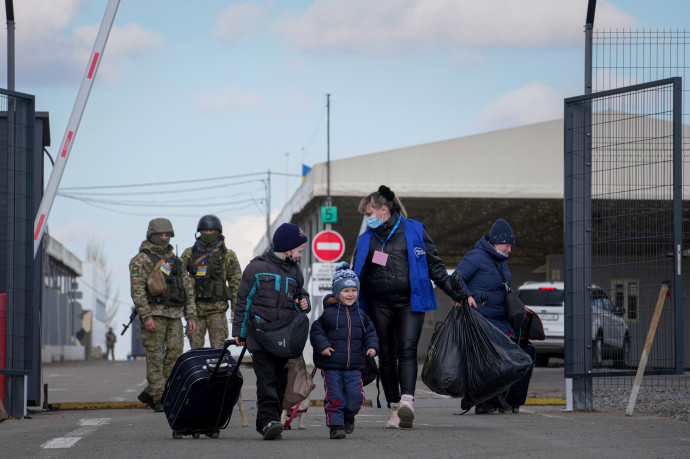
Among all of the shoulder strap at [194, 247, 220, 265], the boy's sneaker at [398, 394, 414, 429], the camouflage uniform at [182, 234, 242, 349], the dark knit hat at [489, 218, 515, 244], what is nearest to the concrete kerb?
the camouflage uniform at [182, 234, 242, 349]

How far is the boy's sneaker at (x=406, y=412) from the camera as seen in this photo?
9273mm

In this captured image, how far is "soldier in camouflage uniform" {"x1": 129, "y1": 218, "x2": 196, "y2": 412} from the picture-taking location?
39.1 ft

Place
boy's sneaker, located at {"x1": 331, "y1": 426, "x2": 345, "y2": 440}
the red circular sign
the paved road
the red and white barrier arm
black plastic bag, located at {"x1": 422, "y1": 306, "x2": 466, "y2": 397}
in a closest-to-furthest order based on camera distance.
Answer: the paved road
boy's sneaker, located at {"x1": 331, "y1": 426, "x2": 345, "y2": 440}
black plastic bag, located at {"x1": 422, "y1": 306, "x2": 466, "y2": 397}
the red and white barrier arm
the red circular sign

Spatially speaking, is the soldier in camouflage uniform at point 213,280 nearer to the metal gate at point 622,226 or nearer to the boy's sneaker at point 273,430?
the metal gate at point 622,226

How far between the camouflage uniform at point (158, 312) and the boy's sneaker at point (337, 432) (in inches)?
150

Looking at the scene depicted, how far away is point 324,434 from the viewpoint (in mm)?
9008

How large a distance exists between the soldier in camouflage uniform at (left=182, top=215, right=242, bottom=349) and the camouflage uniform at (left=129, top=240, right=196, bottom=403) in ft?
0.45

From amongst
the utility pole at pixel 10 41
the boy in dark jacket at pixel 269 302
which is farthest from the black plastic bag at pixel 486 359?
the utility pole at pixel 10 41

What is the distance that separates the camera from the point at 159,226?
12.1 metres

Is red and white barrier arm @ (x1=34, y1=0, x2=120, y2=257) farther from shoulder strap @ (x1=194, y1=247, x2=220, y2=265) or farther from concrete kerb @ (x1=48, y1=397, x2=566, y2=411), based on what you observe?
concrete kerb @ (x1=48, y1=397, x2=566, y2=411)

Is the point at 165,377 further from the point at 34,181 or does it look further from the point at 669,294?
the point at 669,294

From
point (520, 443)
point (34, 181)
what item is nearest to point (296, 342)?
point (520, 443)

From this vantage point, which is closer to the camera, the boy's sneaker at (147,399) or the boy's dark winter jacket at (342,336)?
the boy's dark winter jacket at (342,336)

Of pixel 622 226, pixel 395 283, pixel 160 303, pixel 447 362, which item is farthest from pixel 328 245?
pixel 395 283
